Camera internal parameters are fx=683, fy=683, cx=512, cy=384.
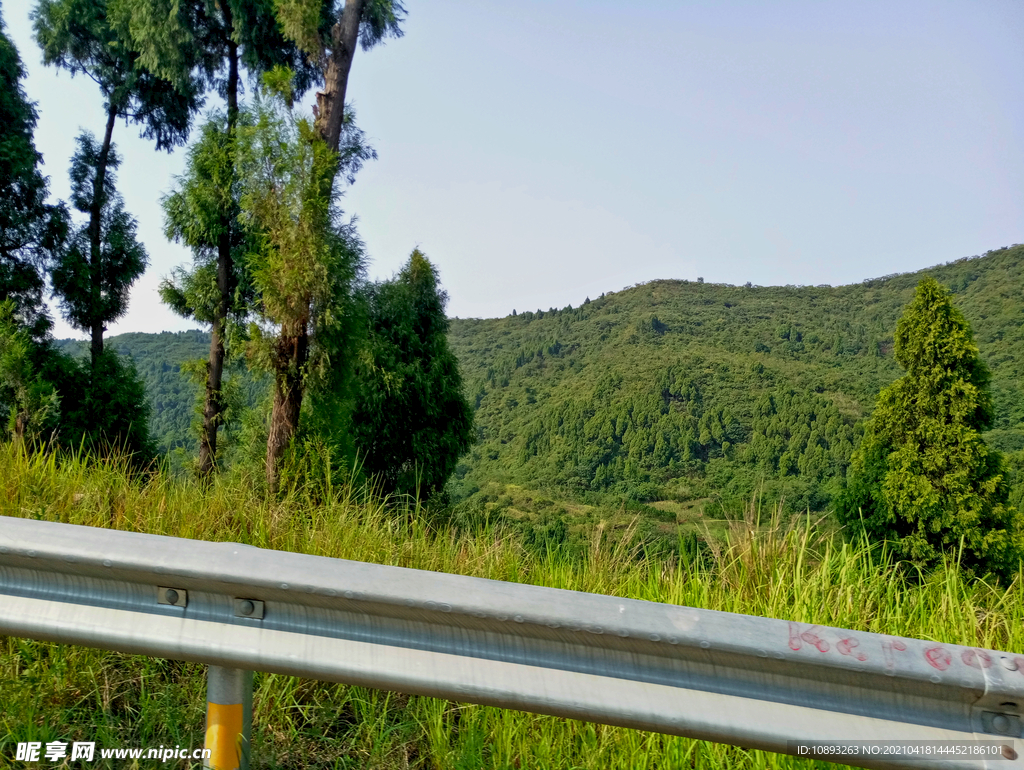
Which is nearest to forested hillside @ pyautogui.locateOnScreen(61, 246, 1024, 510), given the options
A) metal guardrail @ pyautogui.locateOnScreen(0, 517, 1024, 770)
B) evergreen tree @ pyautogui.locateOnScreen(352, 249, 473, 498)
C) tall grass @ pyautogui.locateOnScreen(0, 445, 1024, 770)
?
evergreen tree @ pyautogui.locateOnScreen(352, 249, 473, 498)

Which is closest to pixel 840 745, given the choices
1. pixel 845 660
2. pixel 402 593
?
pixel 845 660

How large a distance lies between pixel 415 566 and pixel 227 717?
56.0 inches

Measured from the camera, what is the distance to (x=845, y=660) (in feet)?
3.68

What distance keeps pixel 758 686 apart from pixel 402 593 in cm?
63

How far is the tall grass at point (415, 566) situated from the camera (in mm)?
1604

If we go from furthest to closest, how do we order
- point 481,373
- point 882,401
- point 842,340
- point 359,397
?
point 481,373, point 842,340, point 359,397, point 882,401

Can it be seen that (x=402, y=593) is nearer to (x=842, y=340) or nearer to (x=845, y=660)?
(x=845, y=660)

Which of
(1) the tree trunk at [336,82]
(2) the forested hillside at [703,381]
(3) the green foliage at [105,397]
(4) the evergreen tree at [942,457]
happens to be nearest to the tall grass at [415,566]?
(1) the tree trunk at [336,82]

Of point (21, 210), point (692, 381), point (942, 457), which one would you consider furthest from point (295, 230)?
point (692, 381)

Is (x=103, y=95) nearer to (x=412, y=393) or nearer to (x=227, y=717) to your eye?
(x=412, y=393)

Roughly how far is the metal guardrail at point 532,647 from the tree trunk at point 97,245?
16.4 metres

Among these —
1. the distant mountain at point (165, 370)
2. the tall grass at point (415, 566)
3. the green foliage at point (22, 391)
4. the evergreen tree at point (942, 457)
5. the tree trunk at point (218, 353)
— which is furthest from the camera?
the distant mountain at point (165, 370)

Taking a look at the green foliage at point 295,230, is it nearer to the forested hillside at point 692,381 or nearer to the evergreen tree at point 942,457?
the evergreen tree at point 942,457

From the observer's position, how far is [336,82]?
403 inches
